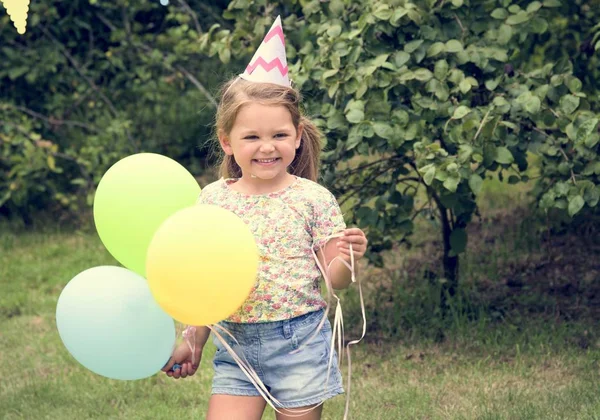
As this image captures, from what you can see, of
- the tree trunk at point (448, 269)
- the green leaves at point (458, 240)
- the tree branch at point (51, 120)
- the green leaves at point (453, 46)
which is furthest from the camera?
the tree branch at point (51, 120)

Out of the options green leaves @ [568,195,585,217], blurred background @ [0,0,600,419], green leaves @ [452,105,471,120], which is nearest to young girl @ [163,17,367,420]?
blurred background @ [0,0,600,419]

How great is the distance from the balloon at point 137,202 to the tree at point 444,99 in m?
1.23

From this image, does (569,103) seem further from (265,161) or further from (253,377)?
(253,377)

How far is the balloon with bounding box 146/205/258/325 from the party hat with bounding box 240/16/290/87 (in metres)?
0.53

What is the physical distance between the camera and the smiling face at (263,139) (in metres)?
2.59

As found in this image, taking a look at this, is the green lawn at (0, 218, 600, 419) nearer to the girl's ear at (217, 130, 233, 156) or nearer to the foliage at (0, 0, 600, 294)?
the foliage at (0, 0, 600, 294)

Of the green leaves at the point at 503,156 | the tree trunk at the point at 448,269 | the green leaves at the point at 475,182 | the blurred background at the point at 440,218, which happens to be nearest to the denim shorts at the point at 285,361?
the blurred background at the point at 440,218

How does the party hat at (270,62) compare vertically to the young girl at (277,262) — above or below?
above

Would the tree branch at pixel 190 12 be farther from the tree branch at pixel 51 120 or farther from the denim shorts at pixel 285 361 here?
the denim shorts at pixel 285 361

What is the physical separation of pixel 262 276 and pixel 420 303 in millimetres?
2152

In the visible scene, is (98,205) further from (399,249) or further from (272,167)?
(399,249)

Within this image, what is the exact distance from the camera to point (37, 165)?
20.3 feet

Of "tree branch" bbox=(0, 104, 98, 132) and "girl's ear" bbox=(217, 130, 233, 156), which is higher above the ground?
"girl's ear" bbox=(217, 130, 233, 156)

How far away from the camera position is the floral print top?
256 cm
